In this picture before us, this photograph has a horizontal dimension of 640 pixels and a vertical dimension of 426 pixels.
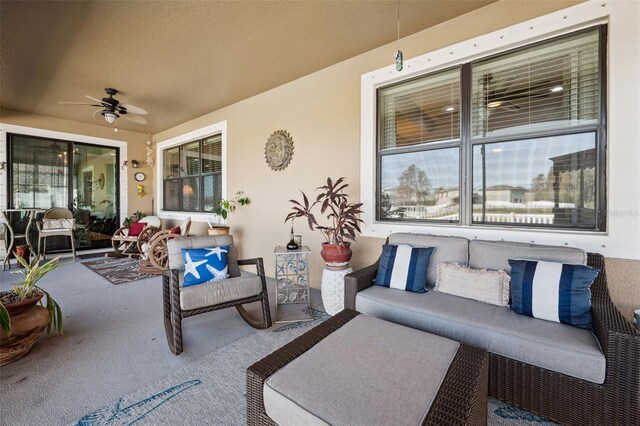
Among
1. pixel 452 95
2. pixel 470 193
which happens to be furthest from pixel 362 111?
pixel 470 193

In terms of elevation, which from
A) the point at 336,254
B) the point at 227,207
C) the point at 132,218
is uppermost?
the point at 227,207

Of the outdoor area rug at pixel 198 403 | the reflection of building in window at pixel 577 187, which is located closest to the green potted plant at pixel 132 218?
the outdoor area rug at pixel 198 403

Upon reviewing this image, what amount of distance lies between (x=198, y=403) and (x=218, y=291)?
0.84 meters

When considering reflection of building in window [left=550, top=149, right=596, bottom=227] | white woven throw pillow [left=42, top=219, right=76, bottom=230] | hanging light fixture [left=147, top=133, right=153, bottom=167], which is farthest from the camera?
hanging light fixture [left=147, top=133, right=153, bottom=167]

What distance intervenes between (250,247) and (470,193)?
3325 millimetres

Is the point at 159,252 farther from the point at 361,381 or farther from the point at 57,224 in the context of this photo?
the point at 361,381

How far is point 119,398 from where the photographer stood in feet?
5.40

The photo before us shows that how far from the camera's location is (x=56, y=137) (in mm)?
5578

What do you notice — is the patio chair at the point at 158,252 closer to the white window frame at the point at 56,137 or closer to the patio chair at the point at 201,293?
the patio chair at the point at 201,293

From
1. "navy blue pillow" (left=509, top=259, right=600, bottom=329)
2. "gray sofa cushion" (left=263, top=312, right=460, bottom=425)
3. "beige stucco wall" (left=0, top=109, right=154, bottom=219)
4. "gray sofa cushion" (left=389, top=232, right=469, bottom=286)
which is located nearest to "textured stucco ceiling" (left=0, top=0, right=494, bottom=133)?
"beige stucco wall" (left=0, top=109, right=154, bottom=219)

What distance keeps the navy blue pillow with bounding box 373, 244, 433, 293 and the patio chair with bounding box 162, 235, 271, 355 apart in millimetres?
1105


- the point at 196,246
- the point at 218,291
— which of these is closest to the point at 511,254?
the point at 218,291

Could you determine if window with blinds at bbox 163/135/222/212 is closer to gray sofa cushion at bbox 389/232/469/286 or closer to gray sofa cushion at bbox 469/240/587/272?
gray sofa cushion at bbox 389/232/469/286

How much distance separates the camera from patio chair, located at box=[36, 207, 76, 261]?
16.3 ft
